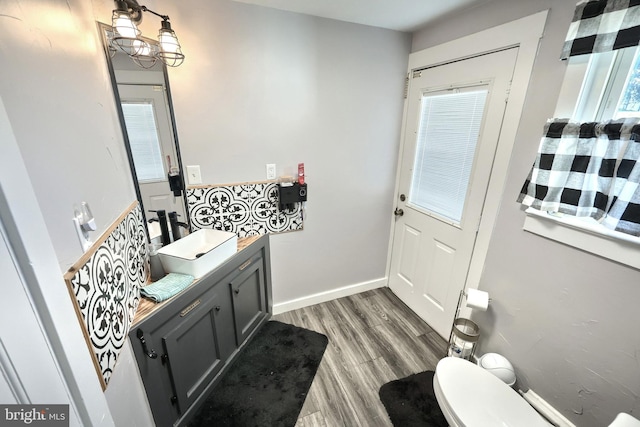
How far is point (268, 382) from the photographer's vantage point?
1593mm

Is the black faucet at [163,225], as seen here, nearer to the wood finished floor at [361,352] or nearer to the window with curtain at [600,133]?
the wood finished floor at [361,352]

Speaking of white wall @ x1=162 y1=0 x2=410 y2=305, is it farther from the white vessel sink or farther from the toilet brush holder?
the toilet brush holder

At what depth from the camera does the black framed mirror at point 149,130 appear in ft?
3.94

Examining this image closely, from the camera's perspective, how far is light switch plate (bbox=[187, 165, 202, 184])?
1.58m

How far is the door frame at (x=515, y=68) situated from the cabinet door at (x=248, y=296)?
144 cm

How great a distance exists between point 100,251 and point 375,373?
1.66 metres

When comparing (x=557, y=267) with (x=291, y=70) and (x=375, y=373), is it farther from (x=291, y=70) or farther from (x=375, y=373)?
(x=291, y=70)

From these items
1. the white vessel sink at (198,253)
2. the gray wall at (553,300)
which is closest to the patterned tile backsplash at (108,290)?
the white vessel sink at (198,253)

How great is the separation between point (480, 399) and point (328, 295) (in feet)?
4.44

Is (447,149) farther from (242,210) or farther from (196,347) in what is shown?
(196,347)

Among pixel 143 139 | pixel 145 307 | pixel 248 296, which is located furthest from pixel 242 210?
pixel 145 307

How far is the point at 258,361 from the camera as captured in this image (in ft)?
5.68

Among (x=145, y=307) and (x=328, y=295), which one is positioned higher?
(x=145, y=307)

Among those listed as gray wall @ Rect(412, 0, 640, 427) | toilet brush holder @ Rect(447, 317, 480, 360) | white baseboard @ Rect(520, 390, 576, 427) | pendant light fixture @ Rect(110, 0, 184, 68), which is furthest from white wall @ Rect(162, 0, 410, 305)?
white baseboard @ Rect(520, 390, 576, 427)
